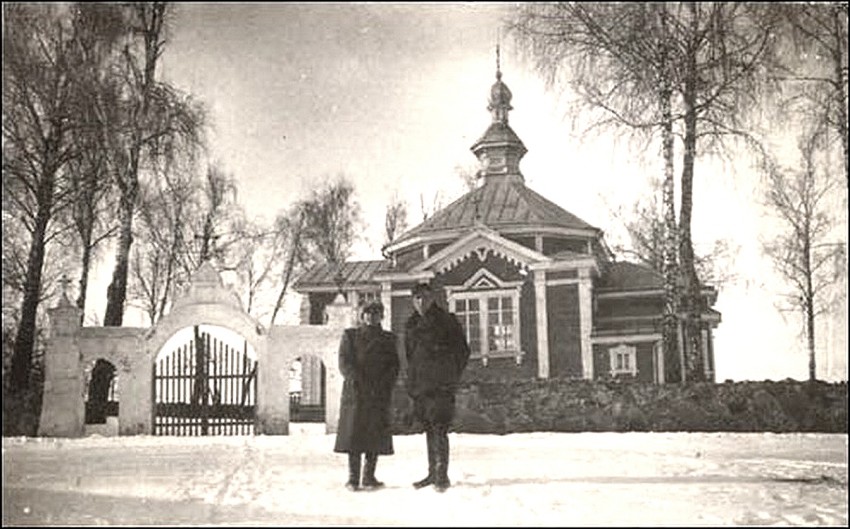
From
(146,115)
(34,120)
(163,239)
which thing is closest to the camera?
(34,120)

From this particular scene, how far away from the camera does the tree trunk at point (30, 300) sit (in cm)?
1023

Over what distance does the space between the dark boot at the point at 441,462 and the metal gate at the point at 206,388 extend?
5.62m

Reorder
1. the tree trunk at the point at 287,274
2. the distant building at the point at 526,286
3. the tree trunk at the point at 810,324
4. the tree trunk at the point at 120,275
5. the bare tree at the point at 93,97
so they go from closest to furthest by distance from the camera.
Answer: the bare tree at the point at 93,97 < the tree trunk at the point at 120,275 < the tree trunk at the point at 287,274 < the tree trunk at the point at 810,324 < the distant building at the point at 526,286

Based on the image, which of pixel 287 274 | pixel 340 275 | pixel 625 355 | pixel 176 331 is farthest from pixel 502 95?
pixel 340 275

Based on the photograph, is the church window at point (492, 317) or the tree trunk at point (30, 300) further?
the church window at point (492, 317)

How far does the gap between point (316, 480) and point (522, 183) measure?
1246 cm

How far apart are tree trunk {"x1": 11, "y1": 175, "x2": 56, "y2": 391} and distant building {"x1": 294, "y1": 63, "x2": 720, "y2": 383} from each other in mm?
7068

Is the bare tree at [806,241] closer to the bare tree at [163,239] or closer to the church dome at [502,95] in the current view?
the church dome at [502,95]

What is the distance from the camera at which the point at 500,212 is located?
58.7 feet

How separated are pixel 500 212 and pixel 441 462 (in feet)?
39.0

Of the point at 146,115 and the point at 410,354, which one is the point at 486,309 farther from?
the point at 410,354

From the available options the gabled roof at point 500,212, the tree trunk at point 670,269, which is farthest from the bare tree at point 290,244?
the tree trunk at point 670,269

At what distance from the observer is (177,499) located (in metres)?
6.08

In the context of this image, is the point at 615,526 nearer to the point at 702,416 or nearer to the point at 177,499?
the point at 177,499
